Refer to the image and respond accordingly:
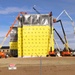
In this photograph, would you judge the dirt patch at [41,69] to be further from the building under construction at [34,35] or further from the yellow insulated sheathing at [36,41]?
the yellow insulated sheathing at [36,41]

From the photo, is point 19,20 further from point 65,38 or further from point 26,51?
point 65,38

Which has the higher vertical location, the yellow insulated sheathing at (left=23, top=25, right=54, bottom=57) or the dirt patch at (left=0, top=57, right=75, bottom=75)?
the yellow insulated sheathing at (left=23, top=25, right=54, bottom=57)

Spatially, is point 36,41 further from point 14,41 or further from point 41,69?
point 41,69

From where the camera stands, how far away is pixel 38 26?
109 m

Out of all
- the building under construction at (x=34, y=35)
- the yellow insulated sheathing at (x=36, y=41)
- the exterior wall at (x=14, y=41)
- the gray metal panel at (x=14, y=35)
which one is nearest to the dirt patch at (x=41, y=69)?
the building under construction at (x=34, y=35)

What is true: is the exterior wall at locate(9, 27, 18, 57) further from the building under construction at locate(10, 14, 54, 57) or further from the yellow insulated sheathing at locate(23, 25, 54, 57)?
the yellow insulated sheathing at locate(23, 25, 54, 57)

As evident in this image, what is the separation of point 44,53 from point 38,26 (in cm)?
936

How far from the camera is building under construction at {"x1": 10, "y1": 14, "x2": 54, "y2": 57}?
4218 inches

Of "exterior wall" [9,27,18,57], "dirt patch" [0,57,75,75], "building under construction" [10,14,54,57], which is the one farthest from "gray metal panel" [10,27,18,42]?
"dirt patch" [0,57,75,75]

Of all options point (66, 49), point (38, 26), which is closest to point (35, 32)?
point (38, 26)

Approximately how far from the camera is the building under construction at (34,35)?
107 meters

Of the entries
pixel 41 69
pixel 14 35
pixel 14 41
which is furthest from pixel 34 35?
pixel 41 69

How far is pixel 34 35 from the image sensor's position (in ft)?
363

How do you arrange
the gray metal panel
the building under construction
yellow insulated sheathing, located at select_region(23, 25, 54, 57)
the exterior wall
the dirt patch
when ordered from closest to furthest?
1. the dirt patch
2. the building under construction
3. yellow insulated sheathing, located at select_region(23, 25, 54, 57)
4. the exterior wall
5. the gray metal panel
